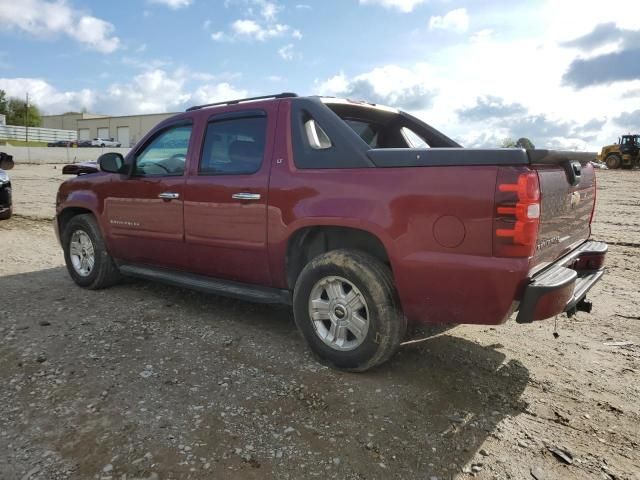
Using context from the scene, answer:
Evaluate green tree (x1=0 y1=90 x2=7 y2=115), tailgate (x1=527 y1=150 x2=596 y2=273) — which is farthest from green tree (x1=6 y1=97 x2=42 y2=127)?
tailgate (x1=527 y1=150 x2=596 y2=273)

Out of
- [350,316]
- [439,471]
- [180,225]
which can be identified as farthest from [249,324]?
[439,471]

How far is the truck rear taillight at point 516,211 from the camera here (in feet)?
8.87

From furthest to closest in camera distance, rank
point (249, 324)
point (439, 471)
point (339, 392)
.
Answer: point (249, 324) → point (339, 392) → point (439, 471)

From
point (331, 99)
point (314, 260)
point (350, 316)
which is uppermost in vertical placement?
point (331, 99)

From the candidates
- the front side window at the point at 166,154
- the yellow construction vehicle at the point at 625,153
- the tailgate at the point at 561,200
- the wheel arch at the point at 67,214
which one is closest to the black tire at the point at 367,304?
the tailgate at the point at 561,200

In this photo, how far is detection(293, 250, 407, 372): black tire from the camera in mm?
3205

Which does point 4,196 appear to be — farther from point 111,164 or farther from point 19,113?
point 19,113

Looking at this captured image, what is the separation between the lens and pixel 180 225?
4.42m

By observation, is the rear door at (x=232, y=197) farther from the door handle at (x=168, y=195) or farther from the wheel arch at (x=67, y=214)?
the wheel arch at (x=67, y=214)

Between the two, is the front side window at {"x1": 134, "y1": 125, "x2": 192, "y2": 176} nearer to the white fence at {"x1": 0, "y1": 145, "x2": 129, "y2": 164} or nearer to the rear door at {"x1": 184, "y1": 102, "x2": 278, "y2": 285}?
the rear door at {"x1": 184, "y1": 102, "x2": 278, "y2": 285}

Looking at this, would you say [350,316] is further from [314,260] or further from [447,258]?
[447,258]

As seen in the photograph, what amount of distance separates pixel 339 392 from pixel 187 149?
2496 mm

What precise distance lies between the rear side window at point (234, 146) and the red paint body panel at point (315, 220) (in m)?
0.08

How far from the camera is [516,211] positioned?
2.71m
